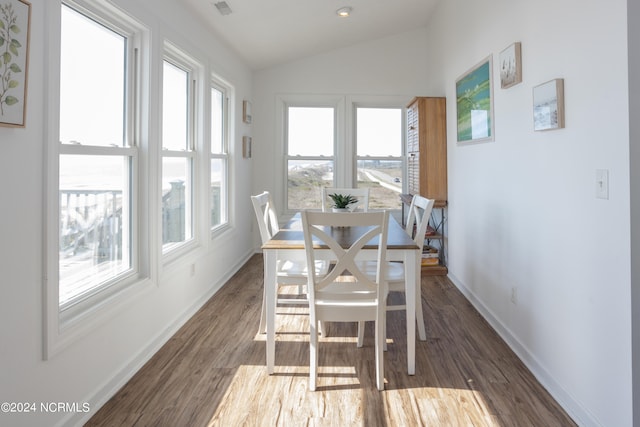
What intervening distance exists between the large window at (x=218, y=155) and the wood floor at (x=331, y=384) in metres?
1.50

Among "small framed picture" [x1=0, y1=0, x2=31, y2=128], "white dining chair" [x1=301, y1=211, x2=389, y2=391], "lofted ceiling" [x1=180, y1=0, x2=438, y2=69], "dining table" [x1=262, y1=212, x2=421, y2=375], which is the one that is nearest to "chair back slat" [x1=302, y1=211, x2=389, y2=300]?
"white dining chair" [x1=301, y1=211, x2=389, y2=391]

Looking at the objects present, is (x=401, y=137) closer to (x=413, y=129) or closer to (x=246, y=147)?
(x=413, y=129)

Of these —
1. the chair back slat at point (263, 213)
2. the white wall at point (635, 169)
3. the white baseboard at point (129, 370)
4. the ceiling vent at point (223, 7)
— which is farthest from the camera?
the ceiling vent at point (223, 7)

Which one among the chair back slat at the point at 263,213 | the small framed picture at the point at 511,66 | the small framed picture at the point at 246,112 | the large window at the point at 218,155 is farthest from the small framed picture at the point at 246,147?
the small framed picture at the point at 511,66

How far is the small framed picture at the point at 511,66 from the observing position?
2.61 metres

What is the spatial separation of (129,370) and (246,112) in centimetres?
347

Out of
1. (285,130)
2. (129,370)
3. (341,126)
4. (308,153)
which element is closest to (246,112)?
(285,130)

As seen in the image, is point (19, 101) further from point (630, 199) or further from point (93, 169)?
point (630, 199)

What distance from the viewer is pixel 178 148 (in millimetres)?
3387

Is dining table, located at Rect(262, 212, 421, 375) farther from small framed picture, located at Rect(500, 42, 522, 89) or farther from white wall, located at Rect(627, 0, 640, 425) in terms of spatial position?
small framed picture, located at Rect(500, 42, 522, 89)

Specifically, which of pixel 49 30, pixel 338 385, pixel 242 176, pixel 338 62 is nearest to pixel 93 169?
pixel 49 30

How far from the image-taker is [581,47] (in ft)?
6.26

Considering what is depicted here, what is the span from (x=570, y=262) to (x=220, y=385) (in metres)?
1.83

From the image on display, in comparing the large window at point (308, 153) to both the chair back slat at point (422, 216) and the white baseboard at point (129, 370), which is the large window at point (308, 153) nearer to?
the white baseboard at point (129, 370)
